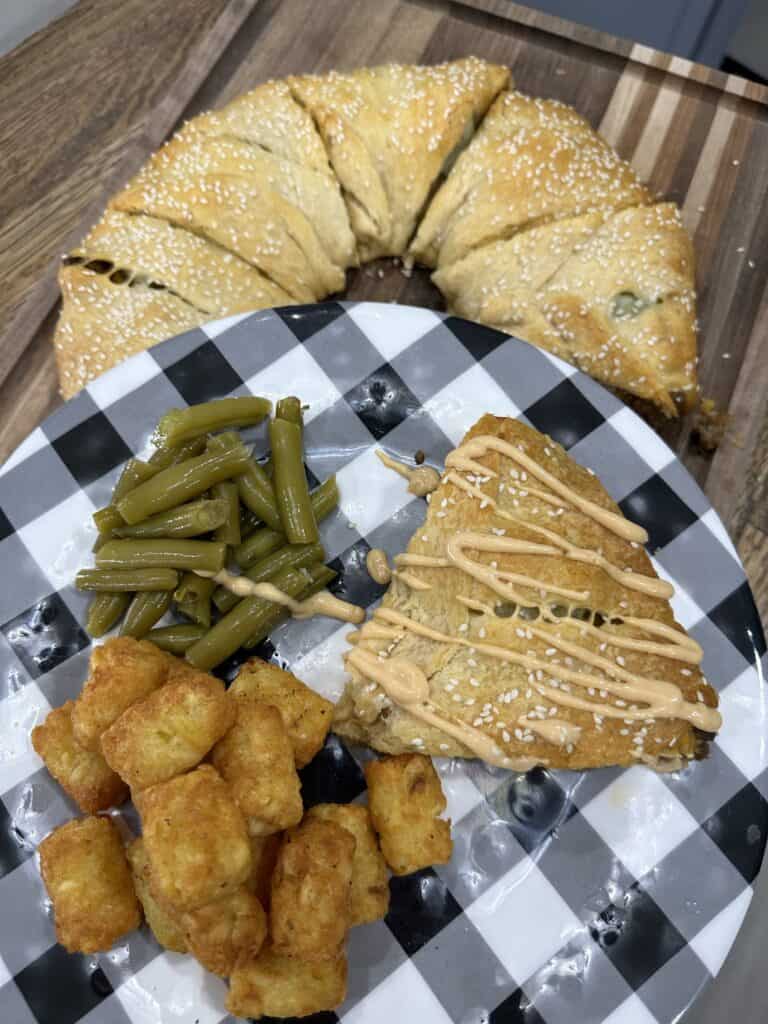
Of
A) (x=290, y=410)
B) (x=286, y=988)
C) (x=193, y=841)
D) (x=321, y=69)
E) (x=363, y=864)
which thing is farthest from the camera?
(x=321, y=69)

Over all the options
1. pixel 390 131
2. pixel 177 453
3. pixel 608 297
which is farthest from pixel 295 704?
pixel 390 131

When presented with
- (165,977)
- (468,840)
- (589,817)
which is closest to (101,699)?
(165,977)

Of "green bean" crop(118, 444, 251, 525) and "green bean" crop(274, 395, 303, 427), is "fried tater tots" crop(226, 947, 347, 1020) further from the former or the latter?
"green bean" crop(274, 395, 303, 427)

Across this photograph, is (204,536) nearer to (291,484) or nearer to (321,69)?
(291,484)

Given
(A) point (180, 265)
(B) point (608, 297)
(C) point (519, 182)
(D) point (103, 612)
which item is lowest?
(D) point (103, 612)

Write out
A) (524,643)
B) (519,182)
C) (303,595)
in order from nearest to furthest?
(524,643) < (303,595) < (519,182)

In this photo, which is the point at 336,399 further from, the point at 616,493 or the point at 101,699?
the point at 101,699
